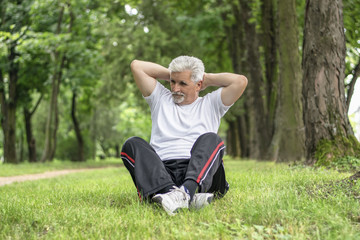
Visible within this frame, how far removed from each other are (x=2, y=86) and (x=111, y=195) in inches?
657

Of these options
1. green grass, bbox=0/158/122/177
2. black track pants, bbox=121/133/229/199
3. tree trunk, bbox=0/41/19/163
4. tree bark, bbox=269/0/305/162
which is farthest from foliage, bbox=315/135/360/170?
tree trunk, bbox=0/41/19/163

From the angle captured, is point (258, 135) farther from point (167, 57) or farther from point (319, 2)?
point (319, 2)

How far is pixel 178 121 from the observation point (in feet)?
14.1

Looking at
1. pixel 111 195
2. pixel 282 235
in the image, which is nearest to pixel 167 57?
pixel 111 195

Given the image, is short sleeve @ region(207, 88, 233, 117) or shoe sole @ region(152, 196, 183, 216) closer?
shoe sole @ region(152, 196, 183, 216)

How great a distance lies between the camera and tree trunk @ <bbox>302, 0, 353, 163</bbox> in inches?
283

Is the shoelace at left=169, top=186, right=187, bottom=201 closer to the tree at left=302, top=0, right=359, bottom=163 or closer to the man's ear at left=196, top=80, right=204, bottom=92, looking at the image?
the man's ear at left=196, top=80, right=204, bottom=92

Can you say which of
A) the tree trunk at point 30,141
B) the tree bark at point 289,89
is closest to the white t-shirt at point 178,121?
the tree bark at point 289,89

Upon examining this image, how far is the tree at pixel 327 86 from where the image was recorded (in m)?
7.16

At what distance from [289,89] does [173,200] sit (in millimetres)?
7960

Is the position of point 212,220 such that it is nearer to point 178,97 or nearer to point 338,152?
point 178,97

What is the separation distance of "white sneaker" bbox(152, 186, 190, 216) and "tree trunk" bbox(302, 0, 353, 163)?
4.54 metres

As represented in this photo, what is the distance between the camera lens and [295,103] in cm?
1059

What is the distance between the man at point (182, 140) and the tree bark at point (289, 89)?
6471mm
